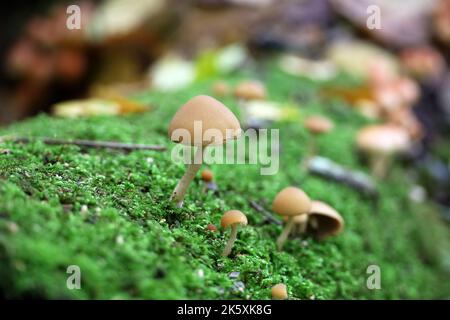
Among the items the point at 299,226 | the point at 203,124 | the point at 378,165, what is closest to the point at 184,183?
the point at 203,124

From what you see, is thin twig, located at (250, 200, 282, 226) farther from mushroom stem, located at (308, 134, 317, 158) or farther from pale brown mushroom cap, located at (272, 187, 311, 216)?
mushroom stem, located at (308, 134, 317, 158)

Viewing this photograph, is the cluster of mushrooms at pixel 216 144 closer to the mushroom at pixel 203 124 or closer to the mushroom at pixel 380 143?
the mushroom at pixel 203 124

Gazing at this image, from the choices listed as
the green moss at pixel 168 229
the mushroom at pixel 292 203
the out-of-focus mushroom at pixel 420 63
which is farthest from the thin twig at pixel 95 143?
the out-of-focus mushroom at pixel 420 63

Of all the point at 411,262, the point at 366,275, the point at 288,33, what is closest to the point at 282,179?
the point at 366,275

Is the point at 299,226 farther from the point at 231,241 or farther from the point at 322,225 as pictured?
the point at 231,241

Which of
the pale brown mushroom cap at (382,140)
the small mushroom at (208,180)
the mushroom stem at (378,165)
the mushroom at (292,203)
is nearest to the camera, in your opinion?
the mushroom at (292,203)

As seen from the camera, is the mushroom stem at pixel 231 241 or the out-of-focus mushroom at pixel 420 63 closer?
the mushroom stem at pixel 231 241

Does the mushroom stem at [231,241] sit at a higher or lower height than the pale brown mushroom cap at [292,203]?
lower
